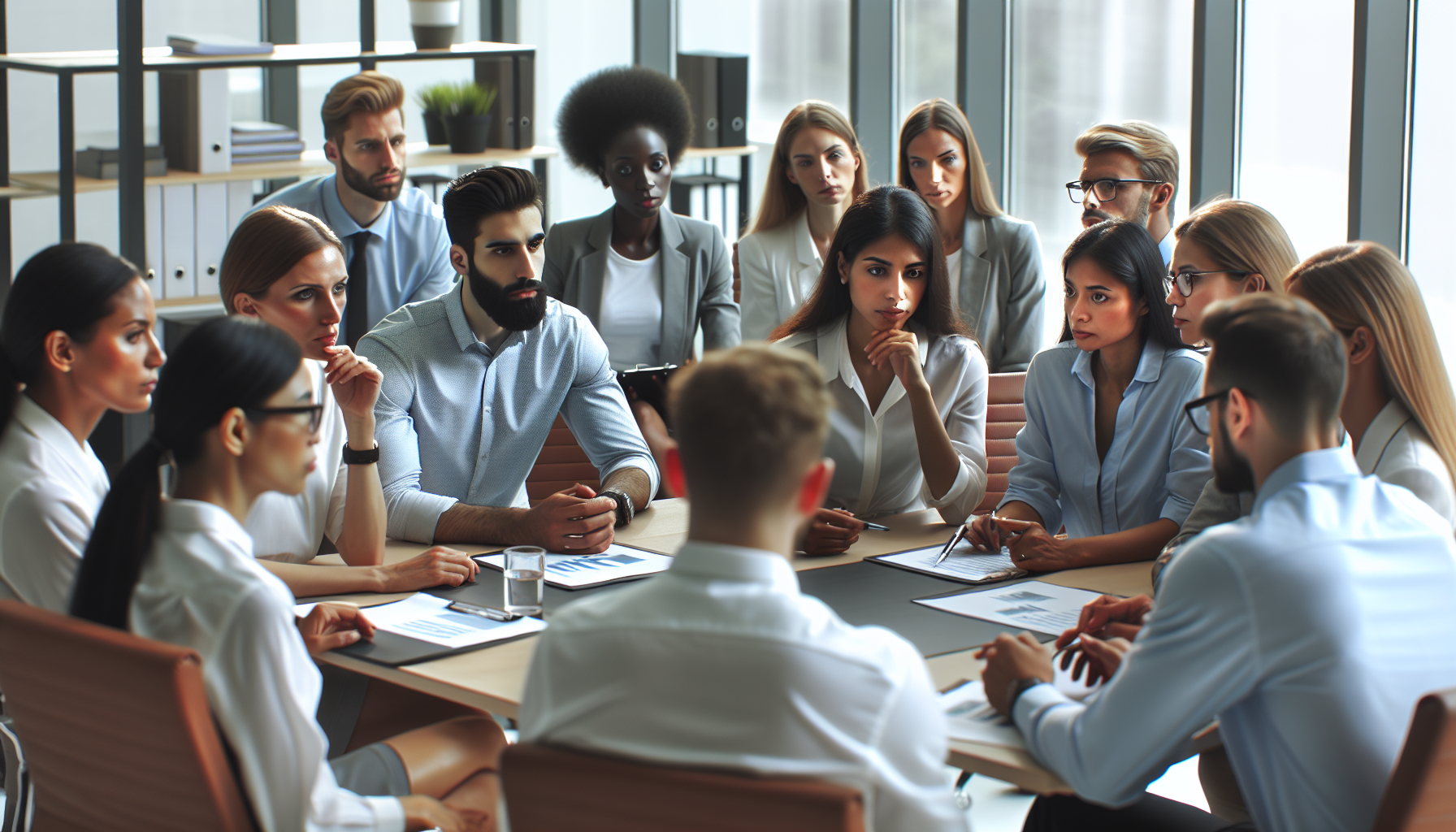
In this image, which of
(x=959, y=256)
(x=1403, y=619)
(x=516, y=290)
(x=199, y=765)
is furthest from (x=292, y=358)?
(x=959, y=256)

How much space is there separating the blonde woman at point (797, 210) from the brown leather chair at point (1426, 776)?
301cm

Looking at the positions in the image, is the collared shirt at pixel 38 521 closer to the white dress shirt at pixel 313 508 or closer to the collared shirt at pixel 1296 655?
the white dress shirt at pixel 313 508

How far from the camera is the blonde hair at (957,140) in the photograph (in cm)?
425

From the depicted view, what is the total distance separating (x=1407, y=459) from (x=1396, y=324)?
0.22m

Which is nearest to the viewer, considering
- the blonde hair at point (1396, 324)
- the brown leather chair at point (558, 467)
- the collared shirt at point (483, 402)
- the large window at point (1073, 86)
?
the blonde hair at point (1396, 324)

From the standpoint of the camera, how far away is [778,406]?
4.76 ft

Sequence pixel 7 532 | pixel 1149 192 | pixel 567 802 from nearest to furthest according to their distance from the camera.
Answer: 1. pixel 567 802
2. pixel 7 532
3. pixel 1149 192

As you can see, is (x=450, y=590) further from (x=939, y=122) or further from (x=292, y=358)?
(x=939, y=122)

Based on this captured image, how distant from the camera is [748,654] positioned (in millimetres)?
1389

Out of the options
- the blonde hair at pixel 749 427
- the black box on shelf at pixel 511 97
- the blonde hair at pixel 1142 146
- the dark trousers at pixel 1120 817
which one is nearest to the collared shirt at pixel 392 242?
the black box on shelf at pixel 511 97

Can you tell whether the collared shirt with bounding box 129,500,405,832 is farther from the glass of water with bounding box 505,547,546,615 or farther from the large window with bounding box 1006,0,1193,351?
the large window with bounding box 1006,0,1193,351

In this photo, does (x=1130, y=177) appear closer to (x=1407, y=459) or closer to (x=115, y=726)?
(x=1407, y=459)

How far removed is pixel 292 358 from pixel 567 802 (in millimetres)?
818

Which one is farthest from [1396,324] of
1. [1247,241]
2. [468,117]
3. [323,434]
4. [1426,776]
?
[468,117]
